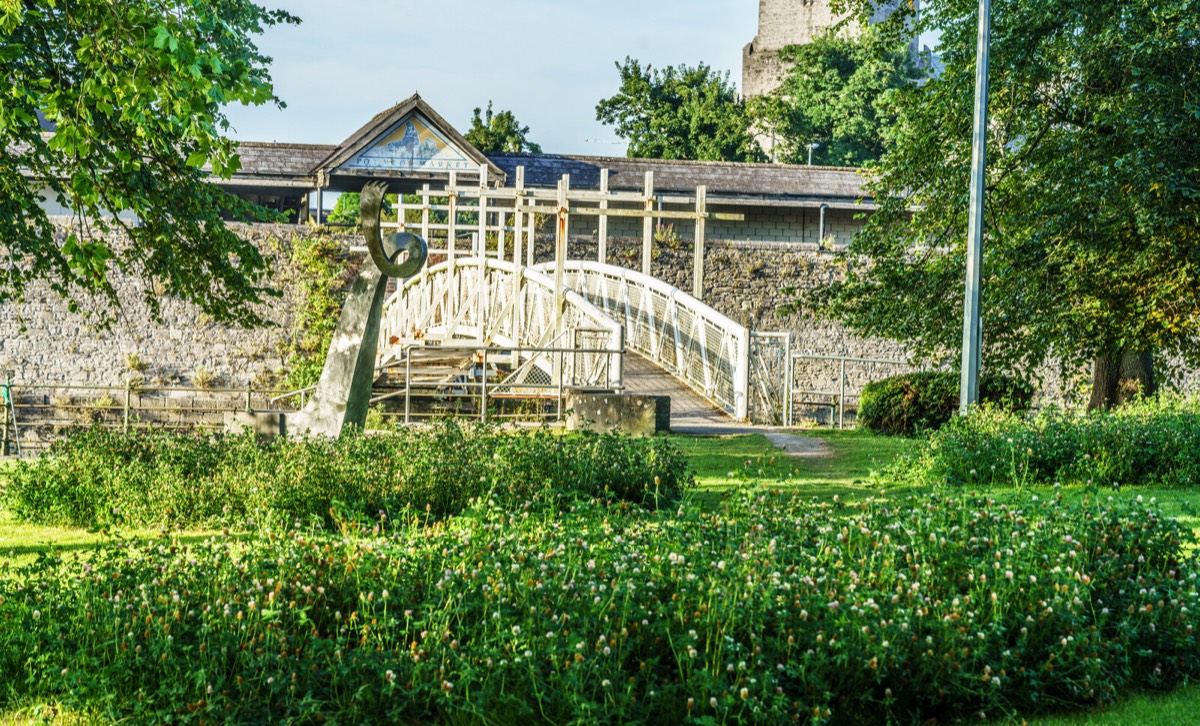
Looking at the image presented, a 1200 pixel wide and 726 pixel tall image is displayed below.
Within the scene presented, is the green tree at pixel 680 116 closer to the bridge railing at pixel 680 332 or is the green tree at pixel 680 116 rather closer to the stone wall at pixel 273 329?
the stone wall at pixel 273 329

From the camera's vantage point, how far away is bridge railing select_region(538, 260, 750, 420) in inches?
837

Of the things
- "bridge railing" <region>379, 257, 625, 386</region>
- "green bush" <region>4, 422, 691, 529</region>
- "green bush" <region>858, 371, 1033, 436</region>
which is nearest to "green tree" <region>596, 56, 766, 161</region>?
"bridge railing" <region>379, 257, 625, 386</region>

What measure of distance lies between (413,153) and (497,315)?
12.6 m

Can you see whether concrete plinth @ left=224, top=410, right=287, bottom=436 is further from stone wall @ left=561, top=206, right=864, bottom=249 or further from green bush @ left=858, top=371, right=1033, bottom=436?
stone wall @ left=561, top=206, right=864, bottom=249

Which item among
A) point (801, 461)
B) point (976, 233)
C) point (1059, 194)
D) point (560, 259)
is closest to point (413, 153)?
point (560, 259)

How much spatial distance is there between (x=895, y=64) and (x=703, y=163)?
48.0 ft

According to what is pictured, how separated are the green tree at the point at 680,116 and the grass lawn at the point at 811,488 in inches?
1338

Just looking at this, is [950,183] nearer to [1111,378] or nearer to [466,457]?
[1111,378]

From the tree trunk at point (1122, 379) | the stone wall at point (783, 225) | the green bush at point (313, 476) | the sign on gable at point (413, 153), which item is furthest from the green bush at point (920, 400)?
the stone wall at point (783, 225)

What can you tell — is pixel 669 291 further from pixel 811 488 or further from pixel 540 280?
pixel 811 488

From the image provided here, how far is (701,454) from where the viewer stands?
14.5 meters

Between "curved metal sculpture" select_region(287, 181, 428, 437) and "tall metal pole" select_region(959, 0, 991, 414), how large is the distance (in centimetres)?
580

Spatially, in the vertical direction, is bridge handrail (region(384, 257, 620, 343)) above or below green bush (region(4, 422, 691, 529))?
above

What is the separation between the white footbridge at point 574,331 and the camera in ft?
67.1
